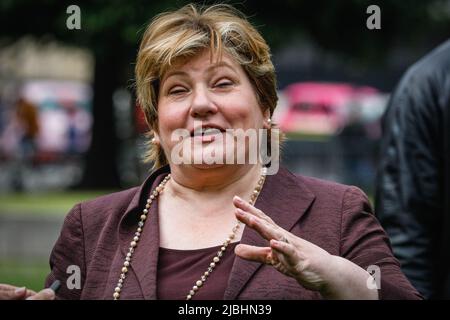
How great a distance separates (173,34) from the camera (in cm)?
343

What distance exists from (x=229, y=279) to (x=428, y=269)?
3.51 feet

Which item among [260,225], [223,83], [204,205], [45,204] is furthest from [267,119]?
[45,204]

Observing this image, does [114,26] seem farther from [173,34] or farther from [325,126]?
[325,126]

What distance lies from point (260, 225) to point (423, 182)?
1.28 meters

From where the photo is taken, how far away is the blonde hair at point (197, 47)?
11.1 ft

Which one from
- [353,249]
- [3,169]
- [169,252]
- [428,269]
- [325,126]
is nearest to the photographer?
[353,249]

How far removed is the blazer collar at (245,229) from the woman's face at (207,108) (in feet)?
0.61

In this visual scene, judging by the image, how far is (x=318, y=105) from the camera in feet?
96.4

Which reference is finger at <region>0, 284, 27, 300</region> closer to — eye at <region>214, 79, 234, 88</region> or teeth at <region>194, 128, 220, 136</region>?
teeth at <region>194, 128, 220, 136</region>

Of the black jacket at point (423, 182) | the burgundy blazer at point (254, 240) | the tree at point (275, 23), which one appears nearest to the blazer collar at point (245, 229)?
the burgundy blazer at point (254, 240)

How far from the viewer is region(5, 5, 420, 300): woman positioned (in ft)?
10.4

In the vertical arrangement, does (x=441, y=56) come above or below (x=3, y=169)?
above
